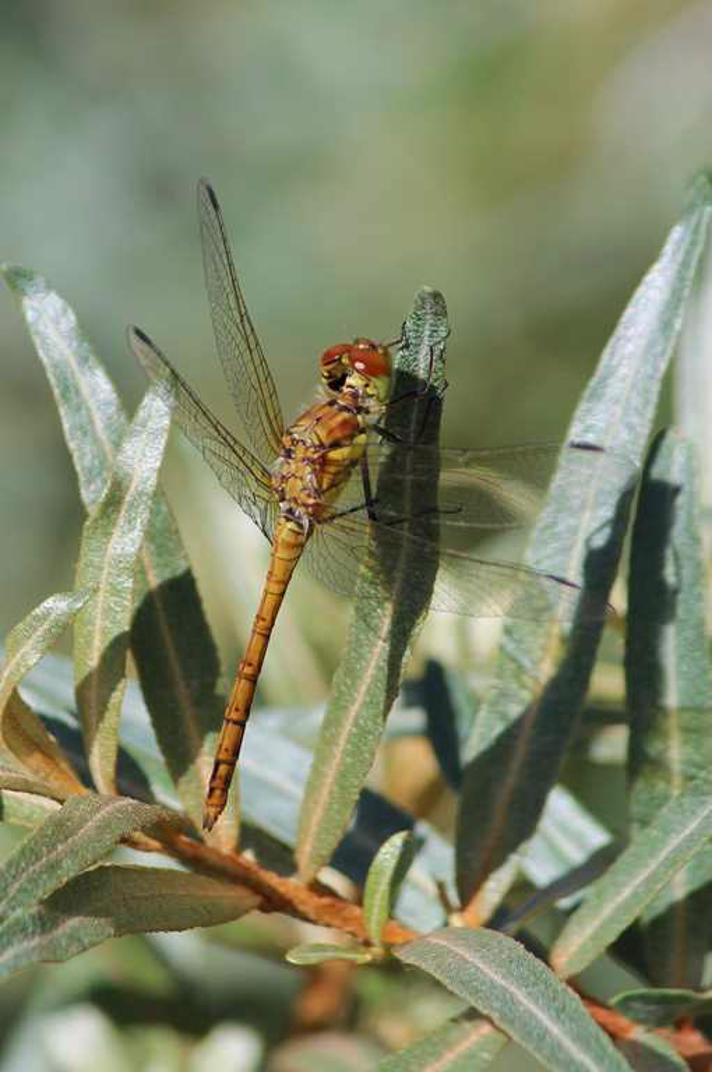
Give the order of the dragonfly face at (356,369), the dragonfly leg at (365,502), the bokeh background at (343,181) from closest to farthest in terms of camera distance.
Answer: the dragonfly leg at (365,502), the dragonfly face at (356,369), the bokeh background at (343,181)

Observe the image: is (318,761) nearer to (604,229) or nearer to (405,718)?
(405,718)

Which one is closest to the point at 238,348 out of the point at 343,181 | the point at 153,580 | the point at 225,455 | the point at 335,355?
the point at 335,355

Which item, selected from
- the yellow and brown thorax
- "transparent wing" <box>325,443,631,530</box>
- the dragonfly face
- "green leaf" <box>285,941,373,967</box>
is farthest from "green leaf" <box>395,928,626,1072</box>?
the dragonfly face

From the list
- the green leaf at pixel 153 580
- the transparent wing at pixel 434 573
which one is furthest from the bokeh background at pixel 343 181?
the green leaf at pixel 153 580

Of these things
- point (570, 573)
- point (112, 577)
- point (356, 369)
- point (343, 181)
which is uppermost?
point (343, 181)

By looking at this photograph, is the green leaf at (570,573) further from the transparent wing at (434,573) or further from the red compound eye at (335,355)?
the red compound eye at (335,355)

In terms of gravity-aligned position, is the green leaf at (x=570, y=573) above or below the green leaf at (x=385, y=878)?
above

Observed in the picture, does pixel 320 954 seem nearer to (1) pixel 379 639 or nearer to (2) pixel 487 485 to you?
(1) pixel 379 639
